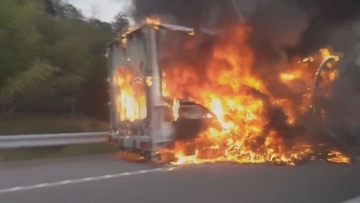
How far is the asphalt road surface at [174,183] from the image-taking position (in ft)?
26.7

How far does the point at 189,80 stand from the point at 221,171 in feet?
10.3

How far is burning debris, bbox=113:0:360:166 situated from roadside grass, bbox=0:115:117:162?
266 centimetres

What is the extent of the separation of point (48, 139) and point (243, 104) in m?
4.32

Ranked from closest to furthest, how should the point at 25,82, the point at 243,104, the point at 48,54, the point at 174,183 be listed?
the point at 174,183
the point at 243,104
the point at 25,82
the point at 48,54

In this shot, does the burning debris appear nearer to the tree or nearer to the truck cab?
the truck cab

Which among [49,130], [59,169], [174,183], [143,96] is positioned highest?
[143,96]

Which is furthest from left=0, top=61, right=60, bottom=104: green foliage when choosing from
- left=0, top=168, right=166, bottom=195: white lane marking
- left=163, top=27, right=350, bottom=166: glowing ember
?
left=0, top=168, right=166, bottom=195: white lane marking

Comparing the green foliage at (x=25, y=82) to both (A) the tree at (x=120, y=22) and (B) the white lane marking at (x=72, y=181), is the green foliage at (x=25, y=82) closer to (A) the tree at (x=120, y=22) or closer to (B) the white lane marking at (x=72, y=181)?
(A) the tree at (x=120, y=22)

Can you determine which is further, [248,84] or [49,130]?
[49,130]

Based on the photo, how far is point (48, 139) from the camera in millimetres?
12891

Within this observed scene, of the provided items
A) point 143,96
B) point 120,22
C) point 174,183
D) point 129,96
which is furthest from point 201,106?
point 120,22

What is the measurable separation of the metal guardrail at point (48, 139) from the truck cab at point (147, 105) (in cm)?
58

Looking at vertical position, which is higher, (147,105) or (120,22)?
(120,22)

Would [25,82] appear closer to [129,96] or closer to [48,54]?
[48,54]
